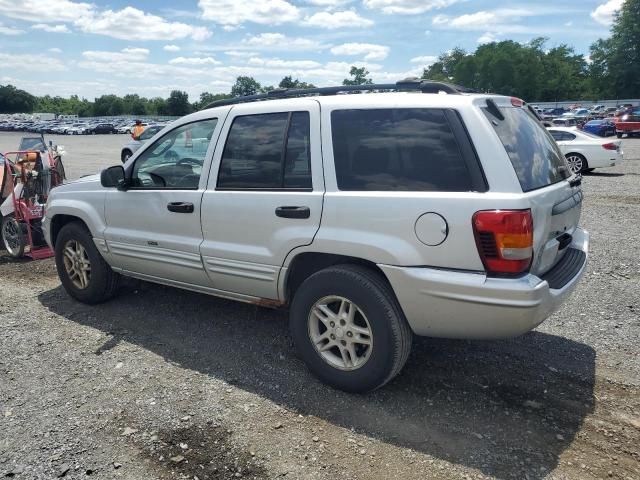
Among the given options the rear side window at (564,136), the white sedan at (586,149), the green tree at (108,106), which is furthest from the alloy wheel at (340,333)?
the green tree at (108,106)

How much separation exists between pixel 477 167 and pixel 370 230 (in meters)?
0.72

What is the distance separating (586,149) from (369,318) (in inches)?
573

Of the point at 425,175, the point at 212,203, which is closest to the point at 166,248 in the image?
the point at 212,203

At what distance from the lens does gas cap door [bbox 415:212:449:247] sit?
9.56ft

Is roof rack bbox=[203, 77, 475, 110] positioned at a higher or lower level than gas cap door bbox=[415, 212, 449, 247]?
higher

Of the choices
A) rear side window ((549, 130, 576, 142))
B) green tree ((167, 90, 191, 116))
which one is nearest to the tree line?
green tree ((167, 90, 191, 116))

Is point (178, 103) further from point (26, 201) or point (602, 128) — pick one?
point (26, 201)

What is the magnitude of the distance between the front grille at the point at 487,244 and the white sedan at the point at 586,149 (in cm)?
1365

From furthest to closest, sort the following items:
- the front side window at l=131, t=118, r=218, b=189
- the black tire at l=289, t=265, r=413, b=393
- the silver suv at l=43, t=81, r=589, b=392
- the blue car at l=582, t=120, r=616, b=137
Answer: the blue car at l=582, t=120, r=616, b=137, the front side window at l=131, t=118, r=218, b=189, the black tire at l=289, t=265, r=413, b=393, the silver suv at l=43, t=81, r=589, b=392

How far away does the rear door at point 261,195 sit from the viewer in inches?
137

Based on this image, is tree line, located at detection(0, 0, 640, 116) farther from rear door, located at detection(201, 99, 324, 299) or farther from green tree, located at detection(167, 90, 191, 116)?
rear door, located at detection(201, 99, 324, 299)

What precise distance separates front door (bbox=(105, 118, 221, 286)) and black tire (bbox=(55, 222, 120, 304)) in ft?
0.98

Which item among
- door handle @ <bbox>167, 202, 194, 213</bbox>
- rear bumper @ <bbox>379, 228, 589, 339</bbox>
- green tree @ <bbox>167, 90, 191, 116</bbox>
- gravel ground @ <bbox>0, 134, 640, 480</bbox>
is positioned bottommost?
gravel ground @ <bbox>0, 134, 640, 480</bbox>

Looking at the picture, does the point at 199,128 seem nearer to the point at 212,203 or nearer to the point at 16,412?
the point at 212,203
